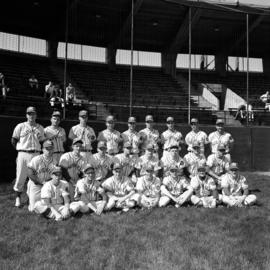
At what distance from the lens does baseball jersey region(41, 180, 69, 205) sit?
6730mm

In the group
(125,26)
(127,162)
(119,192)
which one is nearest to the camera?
(119,192)

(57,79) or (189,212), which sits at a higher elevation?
(57,79)

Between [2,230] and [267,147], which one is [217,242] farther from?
[267,147]

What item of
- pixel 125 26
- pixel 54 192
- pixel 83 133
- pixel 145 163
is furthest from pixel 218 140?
pixel 125 26

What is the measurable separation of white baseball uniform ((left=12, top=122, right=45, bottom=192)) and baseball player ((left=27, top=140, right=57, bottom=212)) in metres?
0.39

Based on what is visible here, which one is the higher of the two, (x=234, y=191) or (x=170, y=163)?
(x=170, y=163)

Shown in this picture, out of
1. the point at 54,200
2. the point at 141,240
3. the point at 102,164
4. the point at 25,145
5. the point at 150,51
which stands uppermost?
the point at 150,51

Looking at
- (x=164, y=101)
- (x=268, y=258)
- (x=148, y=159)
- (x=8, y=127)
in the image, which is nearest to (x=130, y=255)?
(x=268, y=258)

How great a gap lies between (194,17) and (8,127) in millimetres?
13732

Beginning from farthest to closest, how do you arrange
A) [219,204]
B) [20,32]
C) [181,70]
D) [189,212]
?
[181,70] < [20,32] < [219,204] < [189,212]

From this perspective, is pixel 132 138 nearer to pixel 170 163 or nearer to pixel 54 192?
pixel 170 163

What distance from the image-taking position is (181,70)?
2530cm

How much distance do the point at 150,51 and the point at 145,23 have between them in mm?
3692

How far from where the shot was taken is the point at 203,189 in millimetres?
8102
